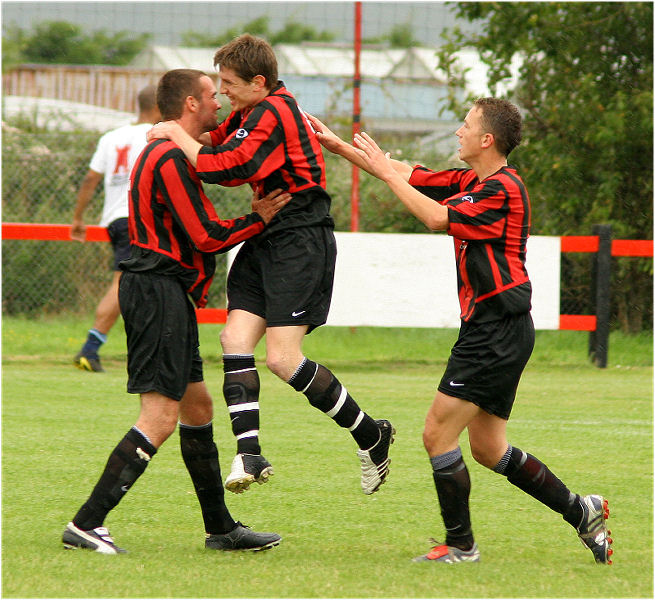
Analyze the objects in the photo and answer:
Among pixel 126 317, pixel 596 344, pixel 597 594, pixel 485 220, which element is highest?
pixel 485 220

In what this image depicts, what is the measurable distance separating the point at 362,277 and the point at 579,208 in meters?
3.87

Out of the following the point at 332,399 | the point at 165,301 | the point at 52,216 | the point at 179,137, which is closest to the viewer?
the point at 165,301

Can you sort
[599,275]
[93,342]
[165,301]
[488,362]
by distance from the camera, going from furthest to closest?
1. [599,275]
2. [93,342]
3. [165,301]
4. [488,362]

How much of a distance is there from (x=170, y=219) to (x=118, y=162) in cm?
504

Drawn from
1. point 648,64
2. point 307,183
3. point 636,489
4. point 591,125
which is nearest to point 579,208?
point 591,125

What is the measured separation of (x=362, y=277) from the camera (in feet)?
33.8

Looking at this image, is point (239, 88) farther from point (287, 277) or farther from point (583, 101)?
point (583, 101)

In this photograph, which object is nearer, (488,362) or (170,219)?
(488,362)

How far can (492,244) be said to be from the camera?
4273mm

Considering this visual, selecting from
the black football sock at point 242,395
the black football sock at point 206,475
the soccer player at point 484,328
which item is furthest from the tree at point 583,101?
the black football sock at point 206,475

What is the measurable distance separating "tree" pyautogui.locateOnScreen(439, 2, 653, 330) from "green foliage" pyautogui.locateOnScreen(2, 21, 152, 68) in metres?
32.2

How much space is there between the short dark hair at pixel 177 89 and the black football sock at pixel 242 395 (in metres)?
1.12

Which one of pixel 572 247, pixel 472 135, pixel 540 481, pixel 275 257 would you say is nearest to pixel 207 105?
pixel 275 257

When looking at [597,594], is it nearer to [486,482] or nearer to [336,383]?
[336,383]
